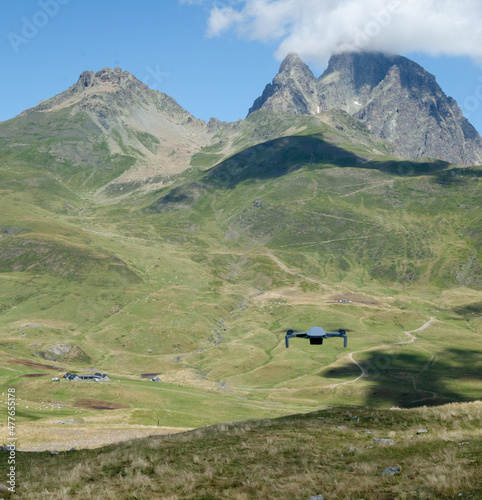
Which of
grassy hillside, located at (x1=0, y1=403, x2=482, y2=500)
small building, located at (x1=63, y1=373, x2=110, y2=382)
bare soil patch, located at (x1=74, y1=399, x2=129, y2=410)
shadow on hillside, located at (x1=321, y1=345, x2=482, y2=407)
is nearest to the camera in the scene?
grassy hillside, located at (x1=0, y1=403, x2=482, y2=500)

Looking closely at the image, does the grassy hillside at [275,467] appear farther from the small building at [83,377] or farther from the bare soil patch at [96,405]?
the small building at [83,377]

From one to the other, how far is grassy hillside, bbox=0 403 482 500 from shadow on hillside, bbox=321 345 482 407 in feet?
346

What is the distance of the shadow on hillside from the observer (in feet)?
428

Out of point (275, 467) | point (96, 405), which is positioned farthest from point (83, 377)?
point (275, 467)

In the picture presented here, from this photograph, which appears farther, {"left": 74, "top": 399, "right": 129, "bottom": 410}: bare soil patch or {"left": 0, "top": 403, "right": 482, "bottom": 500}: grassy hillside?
{"left": 74, "top": 399, "right": 129, "bottom": 410}: bare soil patch

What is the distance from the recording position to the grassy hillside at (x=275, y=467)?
16.8 meters

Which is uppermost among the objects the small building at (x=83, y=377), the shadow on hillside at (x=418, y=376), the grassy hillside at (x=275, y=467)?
the grassy hillside at (x=275, y=467)

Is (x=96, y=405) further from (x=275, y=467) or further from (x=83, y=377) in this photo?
(x=275, y=467)

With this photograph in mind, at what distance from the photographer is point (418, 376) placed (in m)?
155

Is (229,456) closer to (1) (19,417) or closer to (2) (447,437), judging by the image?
(2) (447,437)

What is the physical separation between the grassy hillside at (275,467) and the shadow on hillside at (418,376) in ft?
346

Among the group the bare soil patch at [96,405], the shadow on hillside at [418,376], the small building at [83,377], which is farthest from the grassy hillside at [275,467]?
the shadow on hillside at [418,376]

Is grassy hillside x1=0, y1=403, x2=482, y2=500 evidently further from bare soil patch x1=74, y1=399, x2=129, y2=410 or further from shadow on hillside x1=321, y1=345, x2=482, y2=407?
shadow on hillside x1=321, y1=345, x2=482, y2=407

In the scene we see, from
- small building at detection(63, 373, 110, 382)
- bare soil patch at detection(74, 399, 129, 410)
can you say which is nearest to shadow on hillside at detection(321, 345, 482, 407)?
bare soil patch at detection(74, 399, 129, 410)
